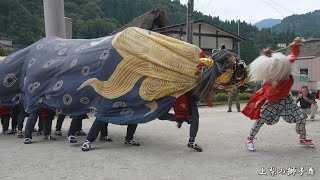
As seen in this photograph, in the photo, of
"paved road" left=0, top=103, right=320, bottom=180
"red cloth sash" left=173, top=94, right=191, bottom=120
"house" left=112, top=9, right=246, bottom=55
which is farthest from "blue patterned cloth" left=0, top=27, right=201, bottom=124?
"house" left=112, top=9, right=246, bottom=55

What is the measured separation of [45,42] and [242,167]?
4.99 m

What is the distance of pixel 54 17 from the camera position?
36.0 ft

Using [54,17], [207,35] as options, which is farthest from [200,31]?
[54,17]

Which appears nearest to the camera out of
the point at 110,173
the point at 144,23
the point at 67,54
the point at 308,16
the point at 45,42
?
the point at 110,173

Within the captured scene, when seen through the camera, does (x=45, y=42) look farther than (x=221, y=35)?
No

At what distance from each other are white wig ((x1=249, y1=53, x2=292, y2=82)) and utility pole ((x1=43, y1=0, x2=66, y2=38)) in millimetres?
7178

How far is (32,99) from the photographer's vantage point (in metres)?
7.14

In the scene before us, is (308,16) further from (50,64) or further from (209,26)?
(50,64)

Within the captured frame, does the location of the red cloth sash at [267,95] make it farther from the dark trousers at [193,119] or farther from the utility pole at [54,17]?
the utility pole at [54,17]

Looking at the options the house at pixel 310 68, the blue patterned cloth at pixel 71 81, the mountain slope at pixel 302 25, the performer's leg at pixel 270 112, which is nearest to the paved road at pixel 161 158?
the performer's leg at pixel 270 112

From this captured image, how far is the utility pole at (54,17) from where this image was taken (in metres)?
10.9

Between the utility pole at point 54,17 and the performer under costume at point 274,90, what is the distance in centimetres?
697

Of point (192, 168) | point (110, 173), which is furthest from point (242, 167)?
point (110, 173)

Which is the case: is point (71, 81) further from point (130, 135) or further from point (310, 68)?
point (310, 68)
